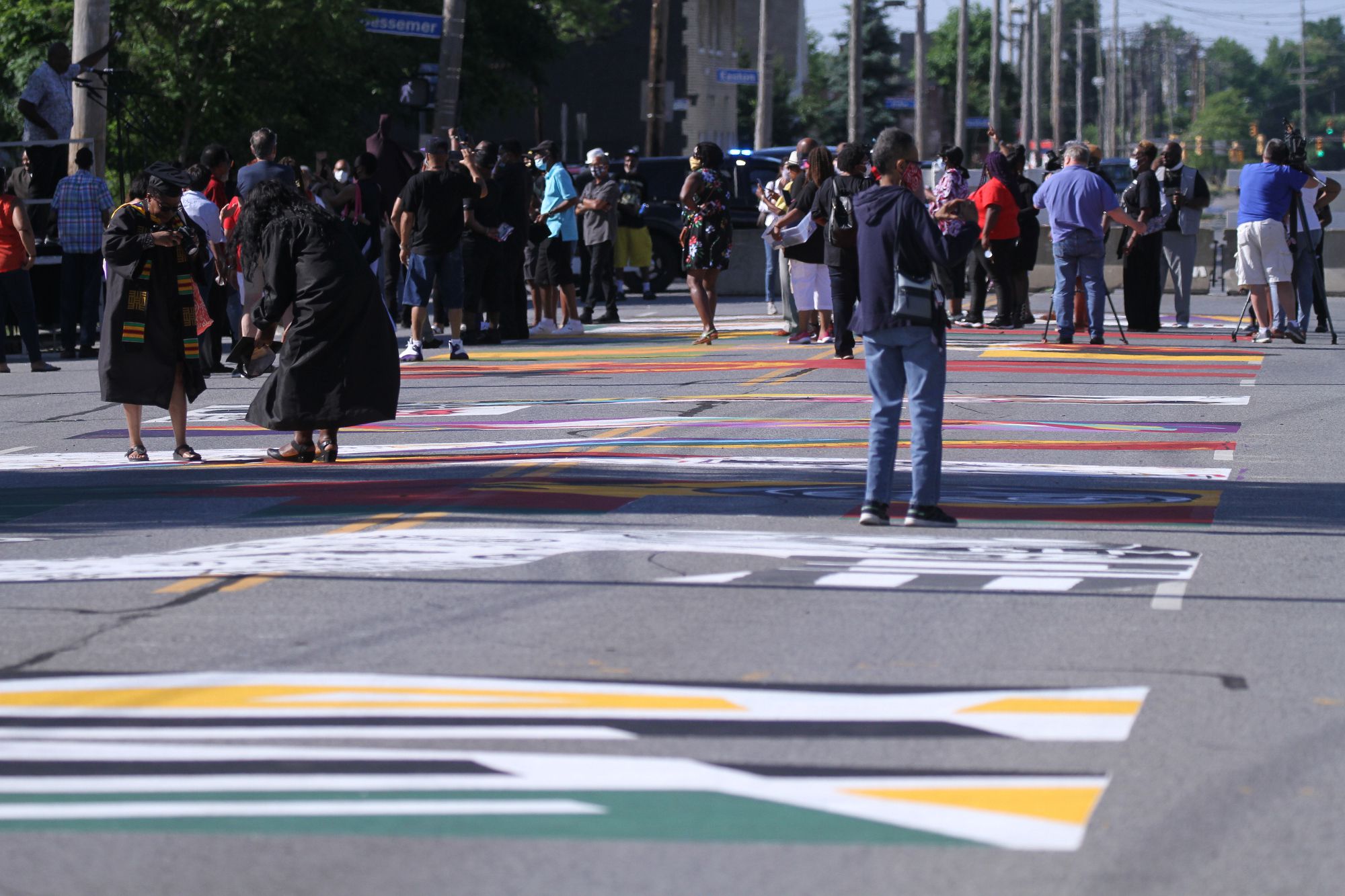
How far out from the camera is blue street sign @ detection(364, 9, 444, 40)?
2612cm

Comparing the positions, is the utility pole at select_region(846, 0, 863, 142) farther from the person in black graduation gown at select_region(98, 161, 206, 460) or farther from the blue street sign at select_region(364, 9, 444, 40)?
the person in black graduation gown at select_region(98, 161, 206, 460)

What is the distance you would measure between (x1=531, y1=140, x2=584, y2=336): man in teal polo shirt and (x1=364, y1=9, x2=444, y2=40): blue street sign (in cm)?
505

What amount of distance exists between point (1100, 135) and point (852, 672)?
150768 millimetres

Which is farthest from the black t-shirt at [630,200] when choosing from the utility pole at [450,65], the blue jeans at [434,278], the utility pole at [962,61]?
the utility pole at [962,61]

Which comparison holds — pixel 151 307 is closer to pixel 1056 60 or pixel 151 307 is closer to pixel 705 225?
pixel 705 225

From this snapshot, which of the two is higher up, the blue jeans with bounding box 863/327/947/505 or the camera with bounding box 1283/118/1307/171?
the camera with bounding box 1283/118/1307/171

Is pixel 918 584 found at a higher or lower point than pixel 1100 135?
lower

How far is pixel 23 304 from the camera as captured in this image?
682 inches

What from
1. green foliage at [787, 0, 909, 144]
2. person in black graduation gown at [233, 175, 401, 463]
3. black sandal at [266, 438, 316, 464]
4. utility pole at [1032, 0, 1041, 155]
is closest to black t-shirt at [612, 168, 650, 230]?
black sandal at [266, 438, 316, 464]

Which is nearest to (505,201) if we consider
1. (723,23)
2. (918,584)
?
(918,584)

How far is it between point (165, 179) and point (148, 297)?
0.70 m

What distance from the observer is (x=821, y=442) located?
12.2 meters

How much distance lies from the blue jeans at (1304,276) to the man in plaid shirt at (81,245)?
11.4 metres

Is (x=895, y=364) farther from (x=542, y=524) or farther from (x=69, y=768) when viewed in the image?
(x=69, y=768)
